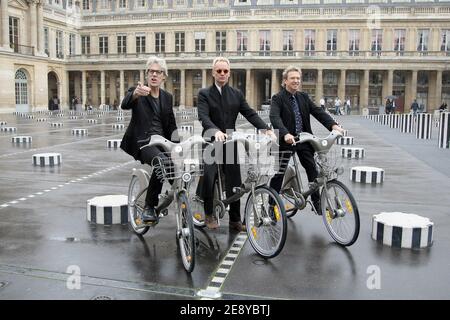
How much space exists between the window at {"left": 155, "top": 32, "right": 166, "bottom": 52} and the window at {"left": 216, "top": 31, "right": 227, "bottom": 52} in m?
7.07

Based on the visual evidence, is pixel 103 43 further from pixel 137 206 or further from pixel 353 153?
pixel 137 206

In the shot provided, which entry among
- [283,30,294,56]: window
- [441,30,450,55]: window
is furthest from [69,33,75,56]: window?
[441,30,450,55]: window

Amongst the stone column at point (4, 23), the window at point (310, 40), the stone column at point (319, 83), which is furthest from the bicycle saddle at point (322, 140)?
the window at point (310, 40)

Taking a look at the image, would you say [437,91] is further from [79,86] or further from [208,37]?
[79,86]

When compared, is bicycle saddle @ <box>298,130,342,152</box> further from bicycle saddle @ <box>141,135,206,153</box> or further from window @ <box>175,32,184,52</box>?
window @ <box>175,32,184,52</box>

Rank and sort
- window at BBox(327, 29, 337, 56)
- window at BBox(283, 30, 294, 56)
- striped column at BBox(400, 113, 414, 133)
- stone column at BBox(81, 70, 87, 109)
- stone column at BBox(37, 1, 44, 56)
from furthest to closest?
stone column at BBox(81, 70, 87, 109) → window at BBox(283, 30, 294, 56) → window at BBox(327, 29, 337, 56) → stone column at BBox(37, 1, 44, 56) → striped column at BBox(400, 113, 414, 133)

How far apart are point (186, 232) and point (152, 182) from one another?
37.9 inches

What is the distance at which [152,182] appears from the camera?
17.1ft

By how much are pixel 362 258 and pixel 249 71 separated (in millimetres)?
51823

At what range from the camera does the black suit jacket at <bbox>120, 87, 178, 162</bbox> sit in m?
5.11

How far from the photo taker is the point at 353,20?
5491 cm

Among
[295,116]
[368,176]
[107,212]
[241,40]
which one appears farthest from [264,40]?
[107,212]

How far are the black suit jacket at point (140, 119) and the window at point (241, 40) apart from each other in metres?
53.9

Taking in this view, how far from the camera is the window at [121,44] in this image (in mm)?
62219
